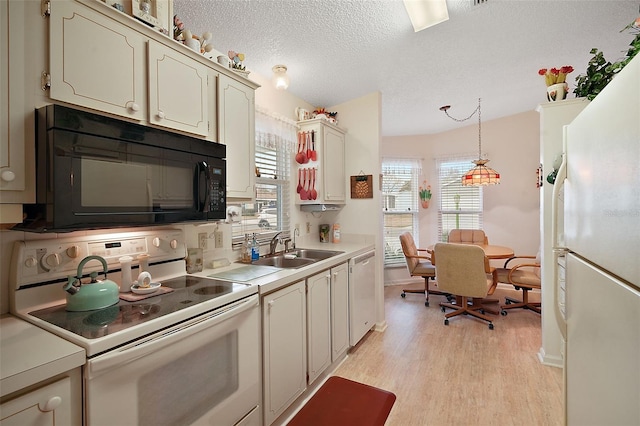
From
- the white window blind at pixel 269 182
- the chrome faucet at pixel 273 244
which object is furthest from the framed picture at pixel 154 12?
the chrome faucet at pixel 273 244

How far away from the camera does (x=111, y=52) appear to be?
126cm

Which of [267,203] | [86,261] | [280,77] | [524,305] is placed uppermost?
[280,77]

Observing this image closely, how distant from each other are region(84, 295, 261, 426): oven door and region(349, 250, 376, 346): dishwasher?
1259 mm

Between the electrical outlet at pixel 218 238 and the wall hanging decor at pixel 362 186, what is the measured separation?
1656mm

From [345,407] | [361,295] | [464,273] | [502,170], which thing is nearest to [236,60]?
[345,407]

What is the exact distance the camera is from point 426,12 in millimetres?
1991

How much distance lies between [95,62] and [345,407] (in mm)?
1748

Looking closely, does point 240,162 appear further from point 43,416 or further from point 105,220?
point 43,416

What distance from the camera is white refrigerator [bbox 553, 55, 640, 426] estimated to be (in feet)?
2.25

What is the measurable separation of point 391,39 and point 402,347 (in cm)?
269

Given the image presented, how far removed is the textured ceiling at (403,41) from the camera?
1.94 metres

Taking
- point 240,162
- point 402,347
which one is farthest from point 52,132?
point 402,347

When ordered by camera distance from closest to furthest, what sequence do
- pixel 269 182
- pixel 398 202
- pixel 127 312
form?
1. pixel 127 312
2. pixel 269 182
3. pixel 398 202

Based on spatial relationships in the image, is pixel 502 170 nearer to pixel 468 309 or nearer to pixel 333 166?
pixel 468 309
